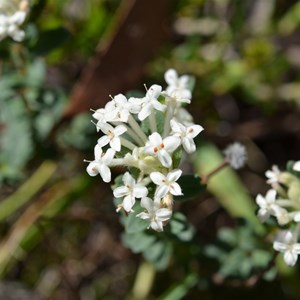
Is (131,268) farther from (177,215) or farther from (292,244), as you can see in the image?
(292,244)

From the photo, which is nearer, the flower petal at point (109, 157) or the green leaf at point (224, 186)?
the flower petal at point (109, 157)

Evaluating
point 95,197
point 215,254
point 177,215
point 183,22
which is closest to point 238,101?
point 183,22

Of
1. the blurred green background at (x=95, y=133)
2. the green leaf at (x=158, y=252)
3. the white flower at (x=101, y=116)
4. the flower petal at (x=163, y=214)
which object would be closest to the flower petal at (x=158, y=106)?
the white flower at (x=101, y=116)

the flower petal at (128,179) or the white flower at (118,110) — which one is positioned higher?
the white flower at (118,110)

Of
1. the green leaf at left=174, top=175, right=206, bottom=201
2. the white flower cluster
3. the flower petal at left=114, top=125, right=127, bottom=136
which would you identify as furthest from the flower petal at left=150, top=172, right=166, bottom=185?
the green leaf at left=174, top=175, right=206, bottom=201

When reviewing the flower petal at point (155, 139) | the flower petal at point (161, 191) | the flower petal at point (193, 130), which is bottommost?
the flower petal at point (161, 191)

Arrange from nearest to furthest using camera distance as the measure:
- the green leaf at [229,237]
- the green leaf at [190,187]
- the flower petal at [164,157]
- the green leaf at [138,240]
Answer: the flower petal at [164,157] → the green leaf at [190,187] → the green leaf at [138,240] → the green leaf at [229,237]

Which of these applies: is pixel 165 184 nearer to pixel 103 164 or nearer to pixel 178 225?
pixel 103 164

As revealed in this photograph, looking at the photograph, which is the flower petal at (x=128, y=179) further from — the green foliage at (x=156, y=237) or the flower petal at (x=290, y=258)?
the flower petal at (x=290, y=258)
